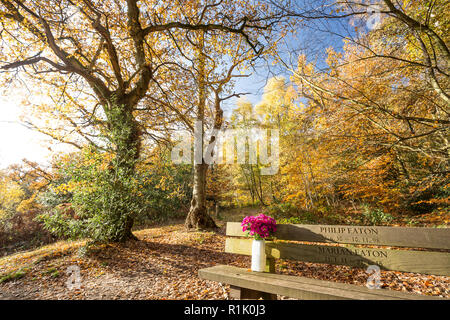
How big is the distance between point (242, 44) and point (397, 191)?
8609mm

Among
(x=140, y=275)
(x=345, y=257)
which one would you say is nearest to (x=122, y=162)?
(x=140, y=275)

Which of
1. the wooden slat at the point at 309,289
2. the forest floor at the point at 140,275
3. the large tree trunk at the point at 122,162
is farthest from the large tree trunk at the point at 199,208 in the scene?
the wooden slat at the point at 309,289

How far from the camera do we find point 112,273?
3.85 m

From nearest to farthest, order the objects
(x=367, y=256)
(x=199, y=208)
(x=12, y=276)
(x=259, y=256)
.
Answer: (x=367, y=256) → (x=259, y=256) → (x=12, y=276) → (x=199, y=208)

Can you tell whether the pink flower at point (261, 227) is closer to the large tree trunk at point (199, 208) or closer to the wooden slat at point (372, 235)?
the wooden slat at point (372, 235)

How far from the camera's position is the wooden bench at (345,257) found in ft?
5.46

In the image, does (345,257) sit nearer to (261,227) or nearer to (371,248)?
(371,248)

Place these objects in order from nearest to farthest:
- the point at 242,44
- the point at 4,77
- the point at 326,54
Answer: the point at 326,54, the point at 4,77, the point at 242,44

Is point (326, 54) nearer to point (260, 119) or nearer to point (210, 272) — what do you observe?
point (210, 272)

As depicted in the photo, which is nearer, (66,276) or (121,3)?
(66,276)

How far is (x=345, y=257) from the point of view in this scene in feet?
7.28

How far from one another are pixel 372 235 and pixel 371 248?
147 mm

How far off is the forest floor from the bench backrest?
4.71 ft
